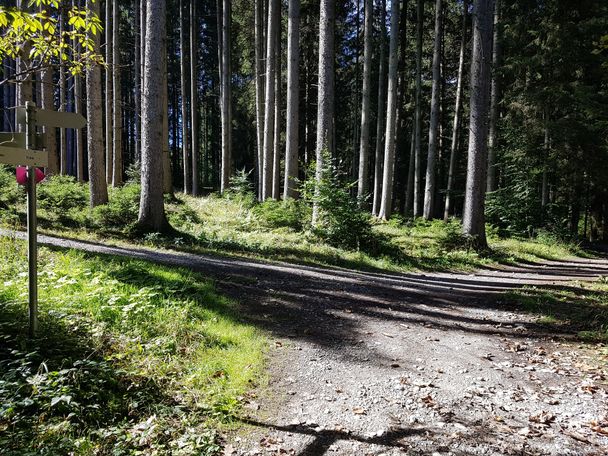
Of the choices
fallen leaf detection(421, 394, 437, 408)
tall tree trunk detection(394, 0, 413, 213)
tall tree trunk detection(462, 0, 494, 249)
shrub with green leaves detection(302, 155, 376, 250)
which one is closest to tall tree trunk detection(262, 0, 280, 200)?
shrub with green leaves detection(302, 155, 376, 250)

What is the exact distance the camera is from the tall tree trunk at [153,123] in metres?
10.0

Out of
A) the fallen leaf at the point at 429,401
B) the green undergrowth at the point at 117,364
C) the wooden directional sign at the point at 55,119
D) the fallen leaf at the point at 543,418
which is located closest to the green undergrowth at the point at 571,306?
the fallen leaf at the point at 543,418

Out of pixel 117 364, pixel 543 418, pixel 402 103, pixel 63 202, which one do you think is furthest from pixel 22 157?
pixel 402 103

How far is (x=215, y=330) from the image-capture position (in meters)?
5.23

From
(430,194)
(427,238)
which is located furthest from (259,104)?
(427,238)

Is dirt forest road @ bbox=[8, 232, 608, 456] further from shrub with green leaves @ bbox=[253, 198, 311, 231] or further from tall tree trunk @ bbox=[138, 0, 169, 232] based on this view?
shrub with green leaves @ bbox=[253, 198, 311, 231]

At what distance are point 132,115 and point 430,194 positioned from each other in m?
33.4

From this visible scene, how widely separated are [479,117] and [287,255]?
728 cm

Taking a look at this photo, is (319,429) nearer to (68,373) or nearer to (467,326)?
(68,373)

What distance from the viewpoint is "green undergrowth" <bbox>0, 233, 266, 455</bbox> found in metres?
3.07

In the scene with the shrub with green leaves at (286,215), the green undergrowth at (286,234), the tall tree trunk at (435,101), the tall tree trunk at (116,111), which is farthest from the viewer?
the tall tree trunk at (435,101)

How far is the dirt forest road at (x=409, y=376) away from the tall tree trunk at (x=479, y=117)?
5098mm

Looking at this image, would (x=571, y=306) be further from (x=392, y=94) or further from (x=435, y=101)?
(x=435, y=101)

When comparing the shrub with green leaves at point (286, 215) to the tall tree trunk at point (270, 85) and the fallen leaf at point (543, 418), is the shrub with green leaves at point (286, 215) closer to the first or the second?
the tall tree trunk at point (270, 85)
